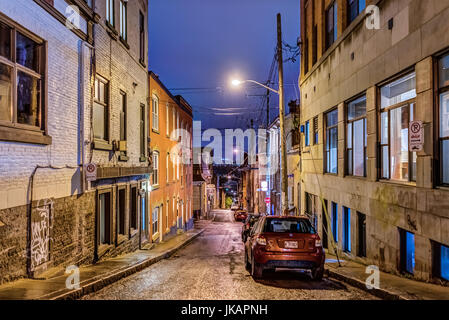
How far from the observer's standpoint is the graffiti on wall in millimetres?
8405

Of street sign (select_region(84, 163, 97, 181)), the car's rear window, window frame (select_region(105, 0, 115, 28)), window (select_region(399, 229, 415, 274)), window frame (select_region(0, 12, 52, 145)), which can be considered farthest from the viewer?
window frame (select_region(105, 0, 115, 28))

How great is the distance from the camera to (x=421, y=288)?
7645mm

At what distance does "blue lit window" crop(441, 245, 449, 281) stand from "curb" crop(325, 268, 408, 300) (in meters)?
1.29

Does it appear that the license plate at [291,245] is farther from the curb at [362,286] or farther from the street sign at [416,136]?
the street sign at [416,136]

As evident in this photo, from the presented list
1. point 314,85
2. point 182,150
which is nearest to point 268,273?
point 314,85

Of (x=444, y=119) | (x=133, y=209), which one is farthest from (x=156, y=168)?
(x=444, y=119)

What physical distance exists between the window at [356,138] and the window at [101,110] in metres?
8.14

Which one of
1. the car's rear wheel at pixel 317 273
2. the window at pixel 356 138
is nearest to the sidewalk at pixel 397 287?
the car's rear wheel at pixel 317 273

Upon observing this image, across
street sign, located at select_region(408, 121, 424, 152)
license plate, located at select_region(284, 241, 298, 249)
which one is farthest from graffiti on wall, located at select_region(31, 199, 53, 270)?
street sign, located at select_region(408, 121, 424, 152)

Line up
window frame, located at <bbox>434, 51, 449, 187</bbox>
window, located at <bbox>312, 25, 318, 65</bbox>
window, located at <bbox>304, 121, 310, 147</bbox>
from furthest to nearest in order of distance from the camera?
1. window, located at <bbox>304, 121, 310, 147</bbox>
2. window, located at <bbox>312, 25, 318, 65</bbox>
3. window frame, located at <bbox>434, 51, 449, 187</bbox>

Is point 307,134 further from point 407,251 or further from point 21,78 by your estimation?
point 21,78

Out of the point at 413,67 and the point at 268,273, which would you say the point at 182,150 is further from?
the point at 413,67

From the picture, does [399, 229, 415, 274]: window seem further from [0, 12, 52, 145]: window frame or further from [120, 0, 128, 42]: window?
[120, 0, 128, 42]: window
